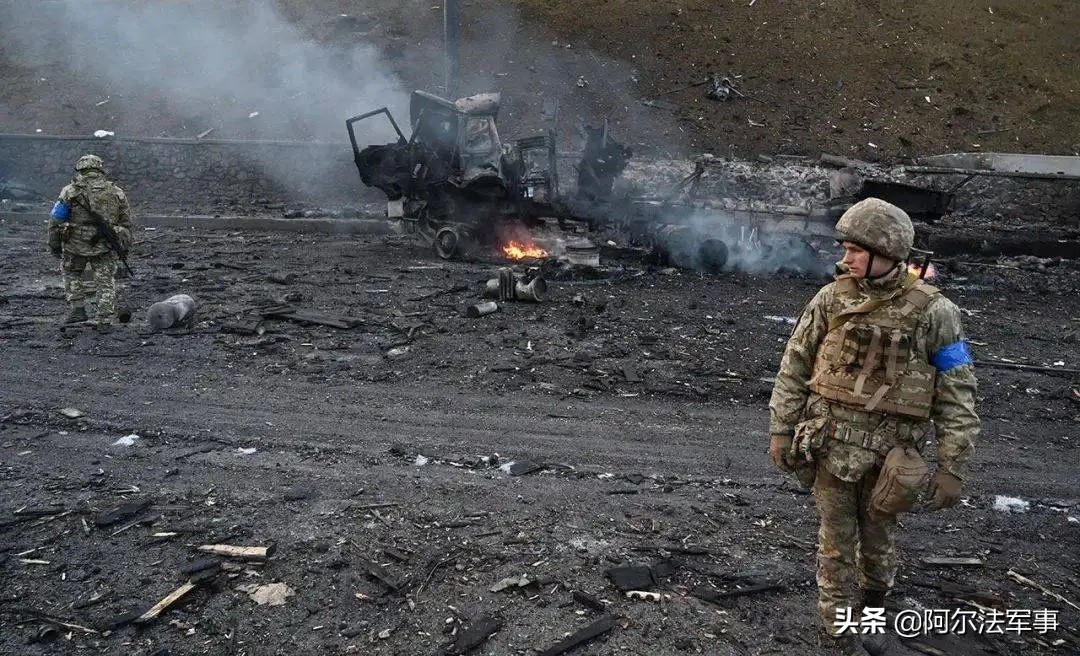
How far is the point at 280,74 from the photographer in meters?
21.3

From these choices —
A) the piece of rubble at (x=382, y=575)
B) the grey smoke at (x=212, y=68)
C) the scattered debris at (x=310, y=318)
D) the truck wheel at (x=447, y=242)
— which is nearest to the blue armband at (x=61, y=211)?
the scattered debris at (x=310, y=318)

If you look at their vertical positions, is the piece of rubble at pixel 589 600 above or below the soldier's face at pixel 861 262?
below

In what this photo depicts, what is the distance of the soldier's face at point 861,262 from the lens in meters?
3.40

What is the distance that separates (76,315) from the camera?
28.6 ft

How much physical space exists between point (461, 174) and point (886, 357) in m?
10.4

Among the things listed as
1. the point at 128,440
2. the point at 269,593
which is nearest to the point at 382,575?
the point at 269,593

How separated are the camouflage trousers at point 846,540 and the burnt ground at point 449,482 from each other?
1.09ft

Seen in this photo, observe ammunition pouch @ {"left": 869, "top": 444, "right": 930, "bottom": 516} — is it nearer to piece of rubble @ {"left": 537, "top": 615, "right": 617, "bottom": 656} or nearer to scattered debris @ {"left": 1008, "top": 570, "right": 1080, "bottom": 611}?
piece of rubble @ {"left": 537, "top": 615, "right": 617, "bottom": 656}

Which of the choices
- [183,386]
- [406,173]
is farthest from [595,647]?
[406,173]

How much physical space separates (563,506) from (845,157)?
15.8 metres

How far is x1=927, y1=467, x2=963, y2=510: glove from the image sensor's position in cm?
334

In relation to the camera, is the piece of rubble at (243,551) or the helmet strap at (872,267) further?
the piece of rubble at (243,551)

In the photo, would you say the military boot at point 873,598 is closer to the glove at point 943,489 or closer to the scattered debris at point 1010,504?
the glove at point 943,489

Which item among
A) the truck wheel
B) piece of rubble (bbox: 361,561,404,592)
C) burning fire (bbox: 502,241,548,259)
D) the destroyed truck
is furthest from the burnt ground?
the destroyed truck
